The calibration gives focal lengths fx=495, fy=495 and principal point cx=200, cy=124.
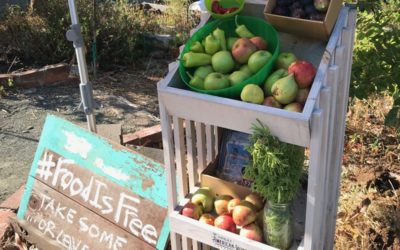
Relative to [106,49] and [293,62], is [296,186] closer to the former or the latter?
[293,62]

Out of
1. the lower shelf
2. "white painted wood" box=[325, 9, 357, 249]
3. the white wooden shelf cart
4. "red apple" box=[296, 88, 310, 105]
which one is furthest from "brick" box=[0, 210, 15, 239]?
"red apple" box=[296, 88, 310, 105]

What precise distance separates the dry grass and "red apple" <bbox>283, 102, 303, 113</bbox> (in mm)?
1320

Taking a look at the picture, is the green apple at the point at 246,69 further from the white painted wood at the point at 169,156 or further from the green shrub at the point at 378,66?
the green shrub at the point at 378,66

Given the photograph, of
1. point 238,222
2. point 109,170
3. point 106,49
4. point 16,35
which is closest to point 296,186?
point 238,222

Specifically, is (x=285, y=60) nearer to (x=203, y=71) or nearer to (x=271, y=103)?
(x=271, y=103)

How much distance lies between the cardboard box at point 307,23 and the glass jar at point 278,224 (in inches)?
25.2

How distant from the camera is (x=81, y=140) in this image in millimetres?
2912

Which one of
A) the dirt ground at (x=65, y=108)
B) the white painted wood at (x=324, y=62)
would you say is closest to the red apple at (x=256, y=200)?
the white painted wood at (x=324, y=62)

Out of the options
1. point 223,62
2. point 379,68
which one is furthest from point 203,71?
point 379,68

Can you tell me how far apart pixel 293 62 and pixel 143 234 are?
1.32 meters

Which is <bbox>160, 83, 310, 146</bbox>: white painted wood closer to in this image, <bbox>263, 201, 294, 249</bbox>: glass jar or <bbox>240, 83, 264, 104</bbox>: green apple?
<bbox>240, 83, 264, 104</bbox>: green apple

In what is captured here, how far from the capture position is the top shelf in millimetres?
1591

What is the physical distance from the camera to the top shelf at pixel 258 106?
159cm

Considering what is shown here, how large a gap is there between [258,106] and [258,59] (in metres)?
0.21
